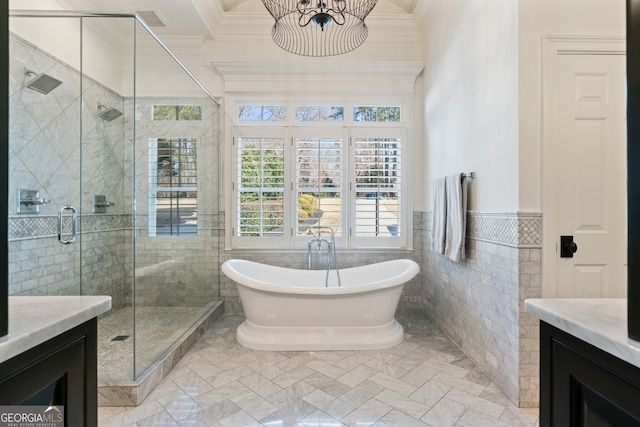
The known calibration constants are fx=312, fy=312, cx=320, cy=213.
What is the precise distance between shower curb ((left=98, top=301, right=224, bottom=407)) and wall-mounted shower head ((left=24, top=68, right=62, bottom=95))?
217 cm

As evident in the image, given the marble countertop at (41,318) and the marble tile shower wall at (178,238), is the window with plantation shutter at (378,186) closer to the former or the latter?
the marble tile shower wall at (178,238)

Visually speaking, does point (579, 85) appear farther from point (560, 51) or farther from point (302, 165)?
point (302, 165)

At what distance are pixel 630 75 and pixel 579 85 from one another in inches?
61.7

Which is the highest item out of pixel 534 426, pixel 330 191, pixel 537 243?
pixel 330 191

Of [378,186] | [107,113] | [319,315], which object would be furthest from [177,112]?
[319,315]

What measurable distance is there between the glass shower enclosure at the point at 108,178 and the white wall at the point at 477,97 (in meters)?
2.47

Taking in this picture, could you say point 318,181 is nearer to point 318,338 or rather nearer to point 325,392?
point 318,338

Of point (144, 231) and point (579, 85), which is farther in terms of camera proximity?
point (144, 231)

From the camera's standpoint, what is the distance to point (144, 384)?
77.9 inches

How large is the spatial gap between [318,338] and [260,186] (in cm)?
177

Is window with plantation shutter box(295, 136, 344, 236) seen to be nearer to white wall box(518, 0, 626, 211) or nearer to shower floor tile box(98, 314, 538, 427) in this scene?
shower floor tile box(98, 314, 538, 427)

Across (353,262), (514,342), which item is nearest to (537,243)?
(514,342)

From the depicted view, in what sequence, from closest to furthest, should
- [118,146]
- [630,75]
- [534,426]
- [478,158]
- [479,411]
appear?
1. [630,75]
2. [534,426]
3. [479,411]
4. [478,158]
5. [118,146]

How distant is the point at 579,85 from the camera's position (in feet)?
6.26
